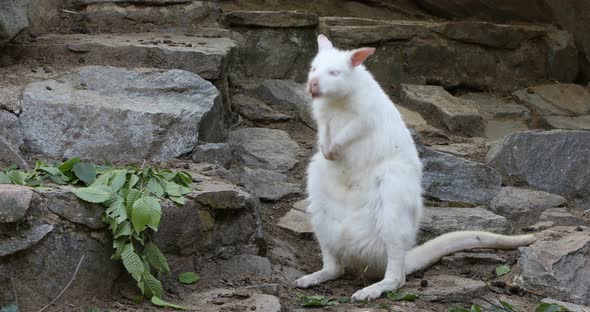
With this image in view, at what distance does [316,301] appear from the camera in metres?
4.95

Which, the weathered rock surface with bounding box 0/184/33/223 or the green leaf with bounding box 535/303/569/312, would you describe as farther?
the green leaf with bounding box 535/303/569/312

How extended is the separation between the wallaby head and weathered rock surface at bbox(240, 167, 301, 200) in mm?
1328

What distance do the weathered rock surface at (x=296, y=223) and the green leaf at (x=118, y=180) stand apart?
1513 mm

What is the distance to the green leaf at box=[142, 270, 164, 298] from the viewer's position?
4738 mm

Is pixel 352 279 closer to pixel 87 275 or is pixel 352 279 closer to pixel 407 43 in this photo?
pixel 87 275

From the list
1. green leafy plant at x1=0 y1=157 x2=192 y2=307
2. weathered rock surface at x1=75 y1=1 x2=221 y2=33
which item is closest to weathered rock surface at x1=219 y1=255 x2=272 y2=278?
green leafy plant at x1=0 y1=157 x2=192 y2=307

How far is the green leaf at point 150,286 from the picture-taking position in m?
4.74

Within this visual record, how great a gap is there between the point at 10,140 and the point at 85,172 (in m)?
1.09

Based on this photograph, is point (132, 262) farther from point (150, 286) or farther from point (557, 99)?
point (557, 99)

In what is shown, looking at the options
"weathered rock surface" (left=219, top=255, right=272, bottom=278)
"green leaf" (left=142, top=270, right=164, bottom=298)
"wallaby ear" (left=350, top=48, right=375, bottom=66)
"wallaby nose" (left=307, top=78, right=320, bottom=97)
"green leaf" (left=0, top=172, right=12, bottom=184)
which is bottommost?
"weathered rock surface" (left=219, top=255, right=272, bottom=278)

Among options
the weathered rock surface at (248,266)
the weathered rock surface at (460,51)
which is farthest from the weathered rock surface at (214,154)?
the weathered rock surface at (460,51)

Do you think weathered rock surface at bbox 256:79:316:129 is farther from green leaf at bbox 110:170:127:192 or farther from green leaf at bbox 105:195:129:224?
green leaf at bbox 105:195:129:224

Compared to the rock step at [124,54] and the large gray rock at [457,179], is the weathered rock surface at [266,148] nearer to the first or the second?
the rock step at [124,54]

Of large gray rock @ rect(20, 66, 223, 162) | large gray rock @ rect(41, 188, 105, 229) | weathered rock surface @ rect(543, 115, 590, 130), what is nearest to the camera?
large gray rock @ rect(41, 188, 105, 229)
